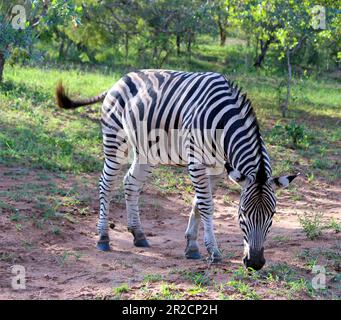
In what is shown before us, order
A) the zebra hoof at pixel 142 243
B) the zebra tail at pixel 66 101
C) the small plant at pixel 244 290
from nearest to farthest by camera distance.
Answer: the small plant at pixel 244 290 < the zebra hoof at pixel 142 243 < the zebra tail at pixel 66 101

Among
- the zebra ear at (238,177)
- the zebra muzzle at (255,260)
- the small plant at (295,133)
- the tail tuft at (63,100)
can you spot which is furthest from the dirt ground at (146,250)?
the small plant at (295,133)

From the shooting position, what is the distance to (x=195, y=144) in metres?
5.89

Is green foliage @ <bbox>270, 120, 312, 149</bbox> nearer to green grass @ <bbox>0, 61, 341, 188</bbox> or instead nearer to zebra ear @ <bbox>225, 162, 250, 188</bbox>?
green grass @ <bbox>0, 61, 341, 188</bbox>

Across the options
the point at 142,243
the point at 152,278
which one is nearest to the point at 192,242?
the point at 142,243

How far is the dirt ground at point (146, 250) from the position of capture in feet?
16.0

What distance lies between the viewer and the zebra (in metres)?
5.20

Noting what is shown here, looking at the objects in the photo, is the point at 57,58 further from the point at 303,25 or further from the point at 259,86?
the point at 303,25

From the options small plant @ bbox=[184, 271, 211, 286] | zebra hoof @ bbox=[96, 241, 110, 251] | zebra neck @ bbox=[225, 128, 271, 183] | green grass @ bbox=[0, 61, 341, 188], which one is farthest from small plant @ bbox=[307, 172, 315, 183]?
small plant @ bbox=[184, 271, 211, 286]

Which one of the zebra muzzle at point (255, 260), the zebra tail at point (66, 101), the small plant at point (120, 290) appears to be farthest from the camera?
the zebra tail at point (66, 101)

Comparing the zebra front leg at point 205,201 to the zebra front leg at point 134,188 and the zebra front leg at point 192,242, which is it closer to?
the zebra front leg at point 192,242

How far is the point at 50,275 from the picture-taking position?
5.43 m

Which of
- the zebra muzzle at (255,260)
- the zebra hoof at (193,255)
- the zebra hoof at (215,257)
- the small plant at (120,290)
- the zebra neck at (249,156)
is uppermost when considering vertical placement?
the zebra neck at (249,156)

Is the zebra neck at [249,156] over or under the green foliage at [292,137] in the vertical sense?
over

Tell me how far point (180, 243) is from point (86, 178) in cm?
228
